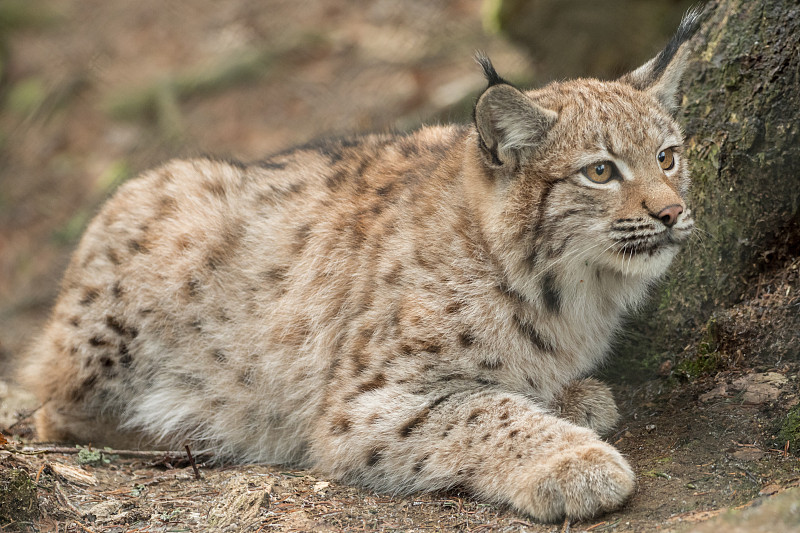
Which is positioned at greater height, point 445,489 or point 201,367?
point 201,367

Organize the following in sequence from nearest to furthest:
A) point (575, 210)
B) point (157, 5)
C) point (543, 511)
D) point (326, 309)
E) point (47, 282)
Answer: point (543, 511), point (575, 210), point (326, 309), point (47, 282), point (157, 5)

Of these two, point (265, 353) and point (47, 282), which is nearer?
point (265, 353)

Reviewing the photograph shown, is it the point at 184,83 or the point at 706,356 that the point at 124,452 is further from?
the point at 184,83

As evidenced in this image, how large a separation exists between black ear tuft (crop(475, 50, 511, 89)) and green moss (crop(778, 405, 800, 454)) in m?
1.96

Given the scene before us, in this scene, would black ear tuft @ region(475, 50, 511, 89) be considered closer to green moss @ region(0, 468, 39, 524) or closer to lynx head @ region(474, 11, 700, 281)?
lynx head @ region(474, 11, 700, 281)

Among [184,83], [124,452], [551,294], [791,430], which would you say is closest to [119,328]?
[124,452]

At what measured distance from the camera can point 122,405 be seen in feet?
16.7

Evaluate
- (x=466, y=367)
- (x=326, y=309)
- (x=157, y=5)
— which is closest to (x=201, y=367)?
(x=326, y=309)

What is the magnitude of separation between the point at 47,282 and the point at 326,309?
6010 millimetres

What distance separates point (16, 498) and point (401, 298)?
200 cm

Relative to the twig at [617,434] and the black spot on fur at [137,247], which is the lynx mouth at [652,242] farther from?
the black spot on fur at [137,247]

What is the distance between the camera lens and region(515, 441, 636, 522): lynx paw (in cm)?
340

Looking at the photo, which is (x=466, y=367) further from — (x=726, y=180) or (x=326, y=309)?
(x=726, y=180)

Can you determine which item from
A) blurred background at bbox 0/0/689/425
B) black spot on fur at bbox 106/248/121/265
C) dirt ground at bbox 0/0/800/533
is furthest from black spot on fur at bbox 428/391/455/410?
blurred background at bbox 0/0/689/425
